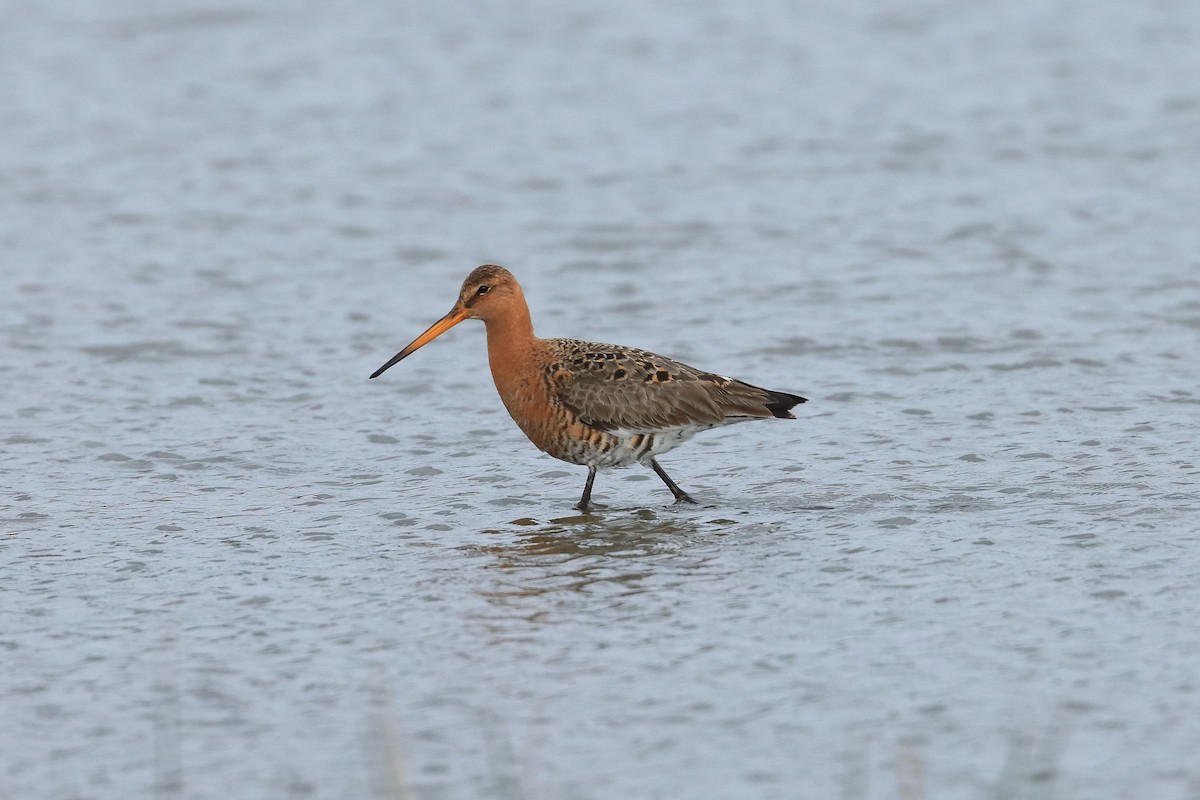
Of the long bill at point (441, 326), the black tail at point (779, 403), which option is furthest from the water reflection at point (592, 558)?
the long bill at point (441, 326)

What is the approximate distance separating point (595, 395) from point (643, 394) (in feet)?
0.83

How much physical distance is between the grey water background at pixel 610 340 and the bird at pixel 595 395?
38 centimetres

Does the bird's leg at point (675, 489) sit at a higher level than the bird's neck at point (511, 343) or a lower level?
lower

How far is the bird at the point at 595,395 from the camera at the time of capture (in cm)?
927

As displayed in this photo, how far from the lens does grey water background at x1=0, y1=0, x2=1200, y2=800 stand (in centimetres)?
627

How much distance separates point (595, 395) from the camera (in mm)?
9273

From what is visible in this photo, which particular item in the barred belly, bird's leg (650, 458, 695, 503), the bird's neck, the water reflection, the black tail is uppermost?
the bird's neck

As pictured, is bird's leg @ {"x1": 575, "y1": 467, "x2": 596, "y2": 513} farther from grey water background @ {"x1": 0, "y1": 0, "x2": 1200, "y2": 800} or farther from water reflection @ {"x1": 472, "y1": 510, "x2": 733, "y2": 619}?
grey water background @ {"x1": 0, "y1": 0, "x2": 1200, "y2": 800}

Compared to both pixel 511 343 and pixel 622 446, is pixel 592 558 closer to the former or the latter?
pixel 622 446

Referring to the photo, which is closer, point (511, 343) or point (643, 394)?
point (643, 394)

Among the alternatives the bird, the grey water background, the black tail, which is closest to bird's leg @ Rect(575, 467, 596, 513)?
the bird

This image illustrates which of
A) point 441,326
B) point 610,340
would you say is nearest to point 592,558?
point 441,326

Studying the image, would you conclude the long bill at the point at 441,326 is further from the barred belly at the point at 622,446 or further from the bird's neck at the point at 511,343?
the barred belly at the point at 622,446

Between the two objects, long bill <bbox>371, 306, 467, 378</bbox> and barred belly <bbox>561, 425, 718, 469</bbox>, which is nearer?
barred belly <bbox>561, 425, 718, 469</bbox>
